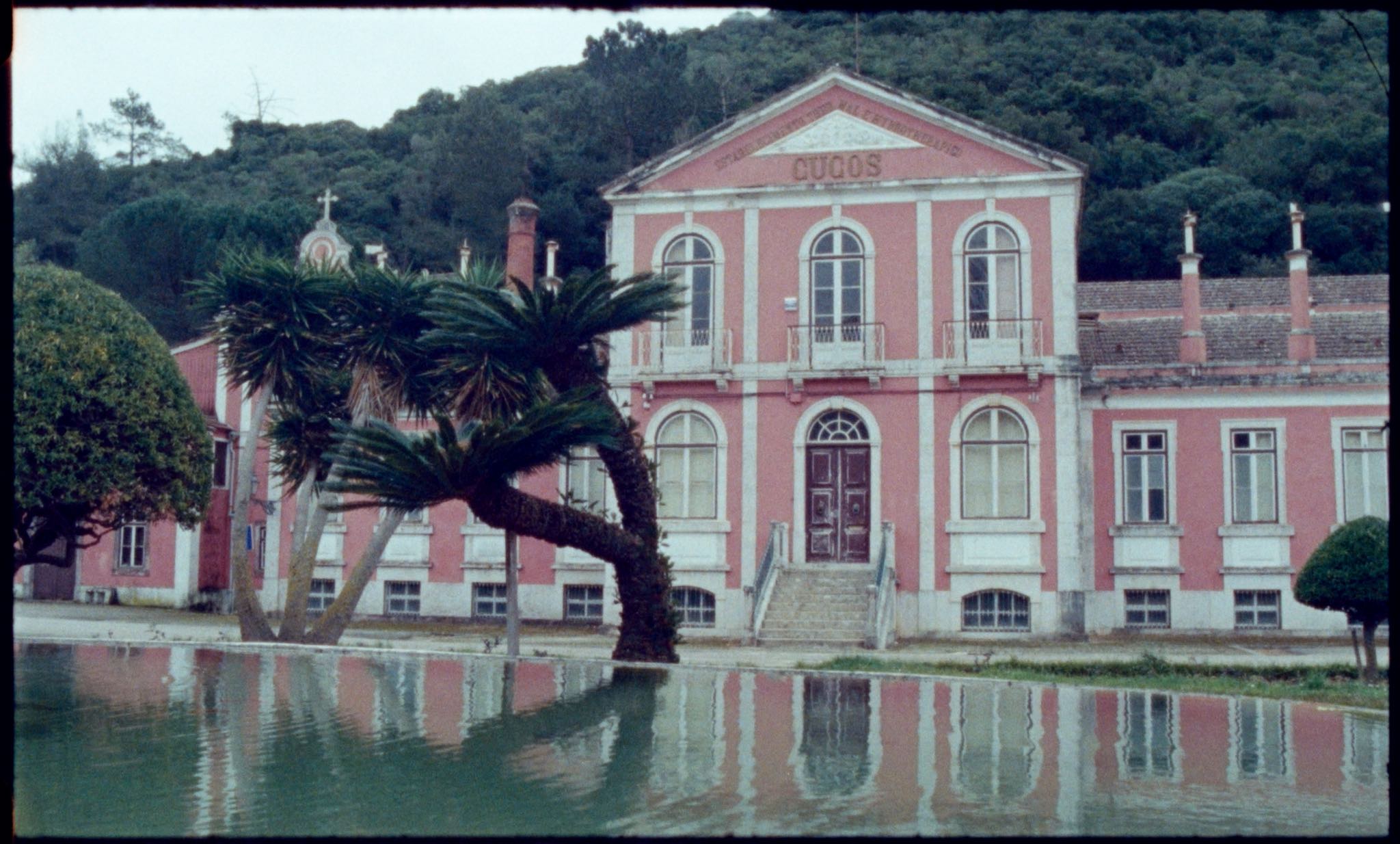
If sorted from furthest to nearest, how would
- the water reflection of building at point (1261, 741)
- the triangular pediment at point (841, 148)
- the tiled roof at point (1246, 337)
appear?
1. the tiled roof at point (1246, 337)
2. the triangular pediment at point (841, 148)
3. the water reflection of building at point (1261, 741)

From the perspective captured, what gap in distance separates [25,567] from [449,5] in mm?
34499

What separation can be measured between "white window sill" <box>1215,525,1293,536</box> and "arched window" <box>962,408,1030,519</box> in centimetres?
389

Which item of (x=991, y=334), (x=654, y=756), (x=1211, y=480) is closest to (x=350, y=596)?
(x=991, y=334)

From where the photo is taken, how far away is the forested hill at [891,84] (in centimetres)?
4922

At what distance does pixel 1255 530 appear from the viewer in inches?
978

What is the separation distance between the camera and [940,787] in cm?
738

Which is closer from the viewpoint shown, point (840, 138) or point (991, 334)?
point (991, 334)

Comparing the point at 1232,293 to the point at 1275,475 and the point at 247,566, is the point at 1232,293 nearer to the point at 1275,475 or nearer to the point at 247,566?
the point at 1275,475

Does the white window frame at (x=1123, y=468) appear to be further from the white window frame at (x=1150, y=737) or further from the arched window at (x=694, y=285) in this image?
the white window frame at (x=1150, y=737)

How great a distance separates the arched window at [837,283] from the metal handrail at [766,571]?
367cm

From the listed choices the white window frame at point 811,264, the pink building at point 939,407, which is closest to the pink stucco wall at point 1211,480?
the pink building at point 939,407

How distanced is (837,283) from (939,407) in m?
3.06

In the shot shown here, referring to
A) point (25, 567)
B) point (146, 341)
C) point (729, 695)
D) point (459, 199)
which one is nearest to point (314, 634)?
point (146, 341)

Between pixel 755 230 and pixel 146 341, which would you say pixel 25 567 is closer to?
pixel 146 341
